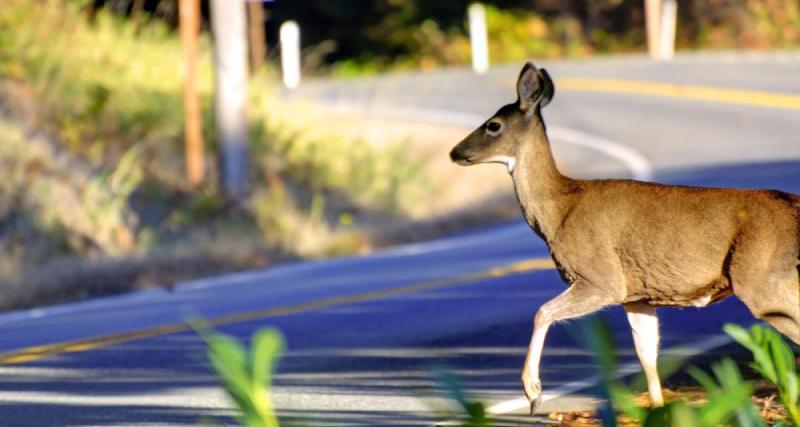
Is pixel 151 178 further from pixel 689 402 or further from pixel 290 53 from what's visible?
pixel 290 53

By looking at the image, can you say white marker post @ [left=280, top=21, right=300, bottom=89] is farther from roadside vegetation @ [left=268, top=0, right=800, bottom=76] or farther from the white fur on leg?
the white fur on leg

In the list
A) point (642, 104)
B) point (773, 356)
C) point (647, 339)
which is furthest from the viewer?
point (642, 104)

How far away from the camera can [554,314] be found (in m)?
7.98

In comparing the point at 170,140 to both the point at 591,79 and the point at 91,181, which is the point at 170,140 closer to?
the point at 91,181

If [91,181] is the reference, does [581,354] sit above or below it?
below

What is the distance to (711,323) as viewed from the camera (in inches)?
484

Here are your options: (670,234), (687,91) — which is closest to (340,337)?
(670,234)

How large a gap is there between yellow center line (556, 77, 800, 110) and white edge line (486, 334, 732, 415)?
2107 centimetres

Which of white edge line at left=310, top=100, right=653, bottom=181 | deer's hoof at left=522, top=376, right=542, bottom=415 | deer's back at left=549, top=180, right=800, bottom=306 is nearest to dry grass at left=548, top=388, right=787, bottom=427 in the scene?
deer's hoof at left=522, top=376, right=542, bottom=415

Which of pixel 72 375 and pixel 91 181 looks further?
pixel 91 181

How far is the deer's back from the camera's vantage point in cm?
765

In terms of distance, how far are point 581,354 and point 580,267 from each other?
297 centimetres

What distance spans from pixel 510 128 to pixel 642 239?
3.00ft

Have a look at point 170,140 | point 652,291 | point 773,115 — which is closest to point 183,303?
point 652,291
